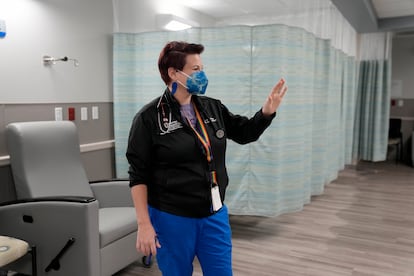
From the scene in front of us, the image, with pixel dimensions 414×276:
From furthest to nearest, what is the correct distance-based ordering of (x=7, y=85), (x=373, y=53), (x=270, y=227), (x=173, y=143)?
(x=373, y=53), (x=270, y=227), (x=7, y=85), (x=173, y=143)

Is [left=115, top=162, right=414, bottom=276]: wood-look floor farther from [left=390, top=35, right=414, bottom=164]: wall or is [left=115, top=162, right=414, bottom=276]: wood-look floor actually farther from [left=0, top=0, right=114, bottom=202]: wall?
[left=390, top=35, right=414, bottom=164]: wall

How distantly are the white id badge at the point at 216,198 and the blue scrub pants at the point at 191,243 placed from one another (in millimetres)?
24

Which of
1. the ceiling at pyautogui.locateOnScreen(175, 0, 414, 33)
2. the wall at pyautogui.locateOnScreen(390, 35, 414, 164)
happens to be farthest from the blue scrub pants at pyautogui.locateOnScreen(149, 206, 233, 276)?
the wall at pyautogui.locateOnScreen(390, 35, 414, 164)

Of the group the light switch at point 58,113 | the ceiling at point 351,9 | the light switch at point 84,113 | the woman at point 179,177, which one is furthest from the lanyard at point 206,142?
the ceiling at point 351,9

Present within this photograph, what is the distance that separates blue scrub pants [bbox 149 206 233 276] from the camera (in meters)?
1.37

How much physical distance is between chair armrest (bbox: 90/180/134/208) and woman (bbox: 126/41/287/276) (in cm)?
138

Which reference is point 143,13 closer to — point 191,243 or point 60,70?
point 60,70

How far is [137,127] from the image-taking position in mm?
1374

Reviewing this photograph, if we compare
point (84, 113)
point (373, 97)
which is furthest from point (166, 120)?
point (373, 97)

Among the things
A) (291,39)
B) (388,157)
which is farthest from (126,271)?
(388,157)

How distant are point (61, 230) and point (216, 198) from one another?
1152mm

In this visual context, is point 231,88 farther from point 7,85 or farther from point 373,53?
point 373,53

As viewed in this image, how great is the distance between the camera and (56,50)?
2889 mm

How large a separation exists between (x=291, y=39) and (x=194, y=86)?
5.91 feet
